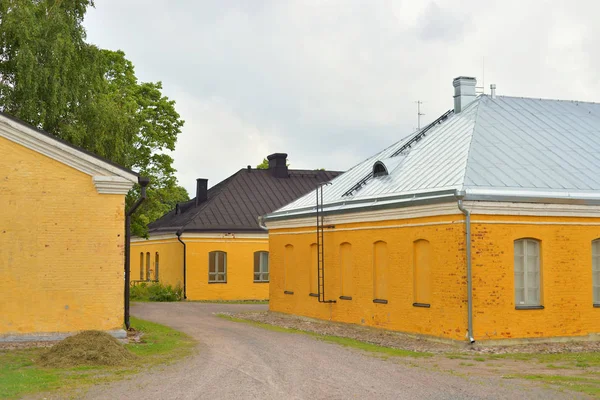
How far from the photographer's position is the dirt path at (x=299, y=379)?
11.5m

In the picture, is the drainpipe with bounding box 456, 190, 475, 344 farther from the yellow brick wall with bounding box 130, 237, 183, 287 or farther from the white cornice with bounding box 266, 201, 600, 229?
the yellow brick wall with bounding box 130, 237, 183, 287

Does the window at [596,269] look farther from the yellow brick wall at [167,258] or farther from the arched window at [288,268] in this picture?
the yellow brick wall at [167,258]

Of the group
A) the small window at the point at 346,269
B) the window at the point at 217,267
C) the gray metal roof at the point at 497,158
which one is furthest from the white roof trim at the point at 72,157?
the window at the point at 217,267

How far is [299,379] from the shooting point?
42.4ft

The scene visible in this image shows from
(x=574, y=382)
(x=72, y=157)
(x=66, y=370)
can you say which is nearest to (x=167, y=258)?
(x=72, y=157)

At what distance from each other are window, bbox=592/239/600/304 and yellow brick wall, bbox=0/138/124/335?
1093 centimetres

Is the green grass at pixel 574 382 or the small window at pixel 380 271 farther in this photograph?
the small window at pixel 380 271

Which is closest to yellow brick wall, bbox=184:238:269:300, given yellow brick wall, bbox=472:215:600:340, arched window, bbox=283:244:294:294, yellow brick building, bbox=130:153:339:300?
yellow brick building, bbox=130:153:339:300

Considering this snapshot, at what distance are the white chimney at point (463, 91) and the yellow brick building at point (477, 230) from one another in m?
0.04

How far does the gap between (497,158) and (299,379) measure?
8.88 m

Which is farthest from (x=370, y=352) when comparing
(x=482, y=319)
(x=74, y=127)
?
(x=74, y=127)

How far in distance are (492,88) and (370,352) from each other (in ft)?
33.1

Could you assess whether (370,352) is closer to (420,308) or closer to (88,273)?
(420,308)

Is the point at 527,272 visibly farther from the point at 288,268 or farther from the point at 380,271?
the point at 288,268
